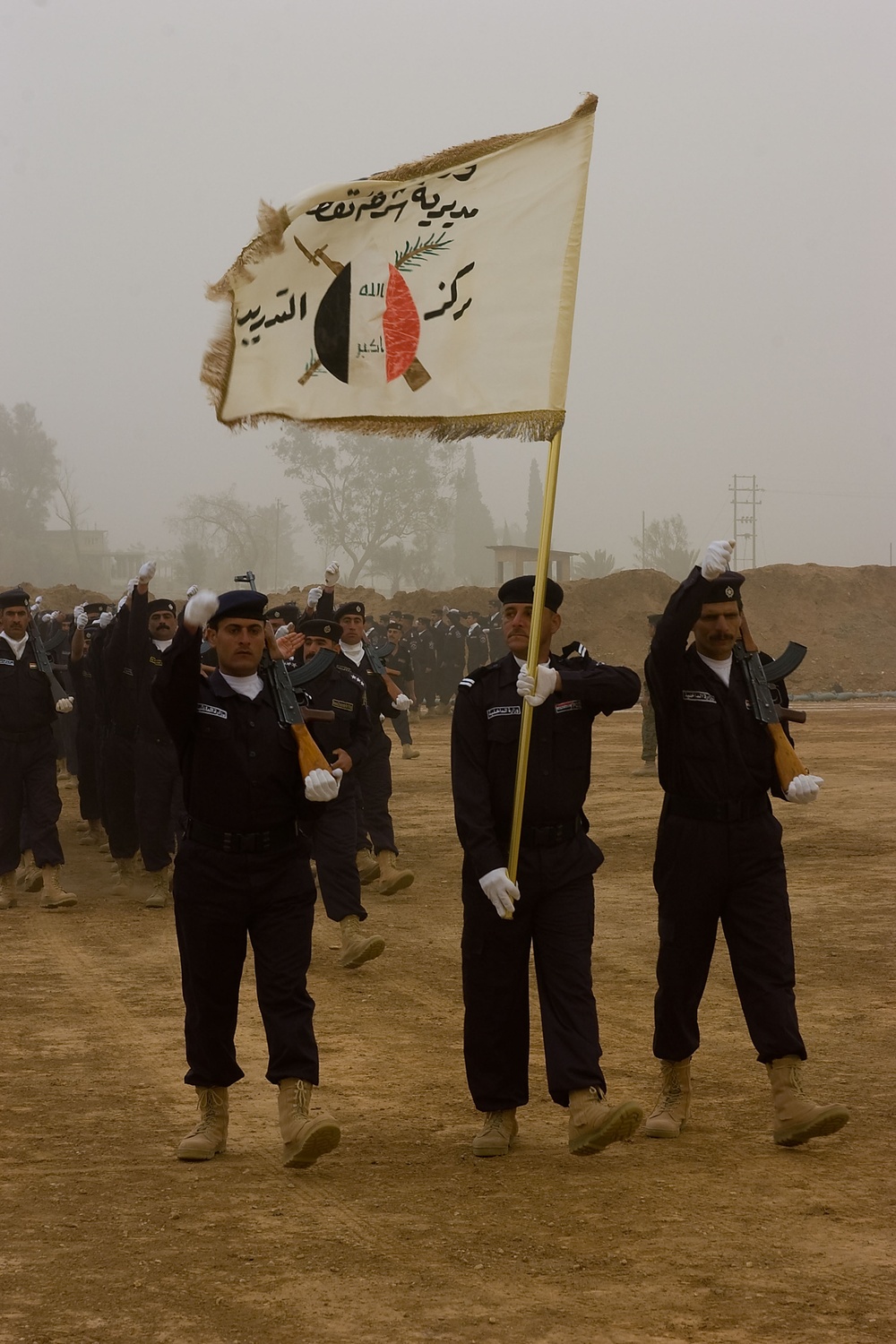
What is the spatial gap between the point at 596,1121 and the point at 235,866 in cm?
161

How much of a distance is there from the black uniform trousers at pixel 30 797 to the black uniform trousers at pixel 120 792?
861 millimetres

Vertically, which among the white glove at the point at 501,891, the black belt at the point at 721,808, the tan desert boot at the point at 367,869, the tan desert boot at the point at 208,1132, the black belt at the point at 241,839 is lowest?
the tan desert boot at the point at 367,869

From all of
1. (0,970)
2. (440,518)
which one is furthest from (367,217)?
(440,518)

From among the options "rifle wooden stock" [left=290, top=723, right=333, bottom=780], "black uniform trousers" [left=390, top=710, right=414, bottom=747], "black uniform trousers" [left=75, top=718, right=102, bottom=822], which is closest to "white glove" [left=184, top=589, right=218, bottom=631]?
"rifle wooden stock" [left=290, top=723, right=333, bottom=780]

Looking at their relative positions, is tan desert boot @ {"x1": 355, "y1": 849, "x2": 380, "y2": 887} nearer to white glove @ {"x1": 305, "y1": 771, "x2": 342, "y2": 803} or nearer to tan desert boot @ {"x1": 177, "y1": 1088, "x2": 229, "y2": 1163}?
tan desert boot @ {"x1": 177, "y1": 1088, "x2": 229, "y2": 1163}

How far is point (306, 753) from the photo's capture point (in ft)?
18.7

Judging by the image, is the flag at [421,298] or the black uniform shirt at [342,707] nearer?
Result: the flag at [421,298]

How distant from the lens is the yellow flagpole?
18.4 feet

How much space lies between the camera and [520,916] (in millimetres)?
5766

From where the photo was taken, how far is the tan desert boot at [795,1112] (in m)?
5.54

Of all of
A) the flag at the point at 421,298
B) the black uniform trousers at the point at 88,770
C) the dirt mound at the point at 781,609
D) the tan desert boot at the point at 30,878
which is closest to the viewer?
the flag at the point at 421,298

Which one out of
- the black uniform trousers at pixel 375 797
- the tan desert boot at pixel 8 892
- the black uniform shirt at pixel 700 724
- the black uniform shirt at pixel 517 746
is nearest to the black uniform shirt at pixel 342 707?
the black uniform trousers at pixel 375 797

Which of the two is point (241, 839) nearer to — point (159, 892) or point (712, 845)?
point (712, 845)

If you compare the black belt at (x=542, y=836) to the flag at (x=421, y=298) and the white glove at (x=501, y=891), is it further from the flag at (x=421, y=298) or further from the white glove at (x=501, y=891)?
the flag at (x=421, y=298)
